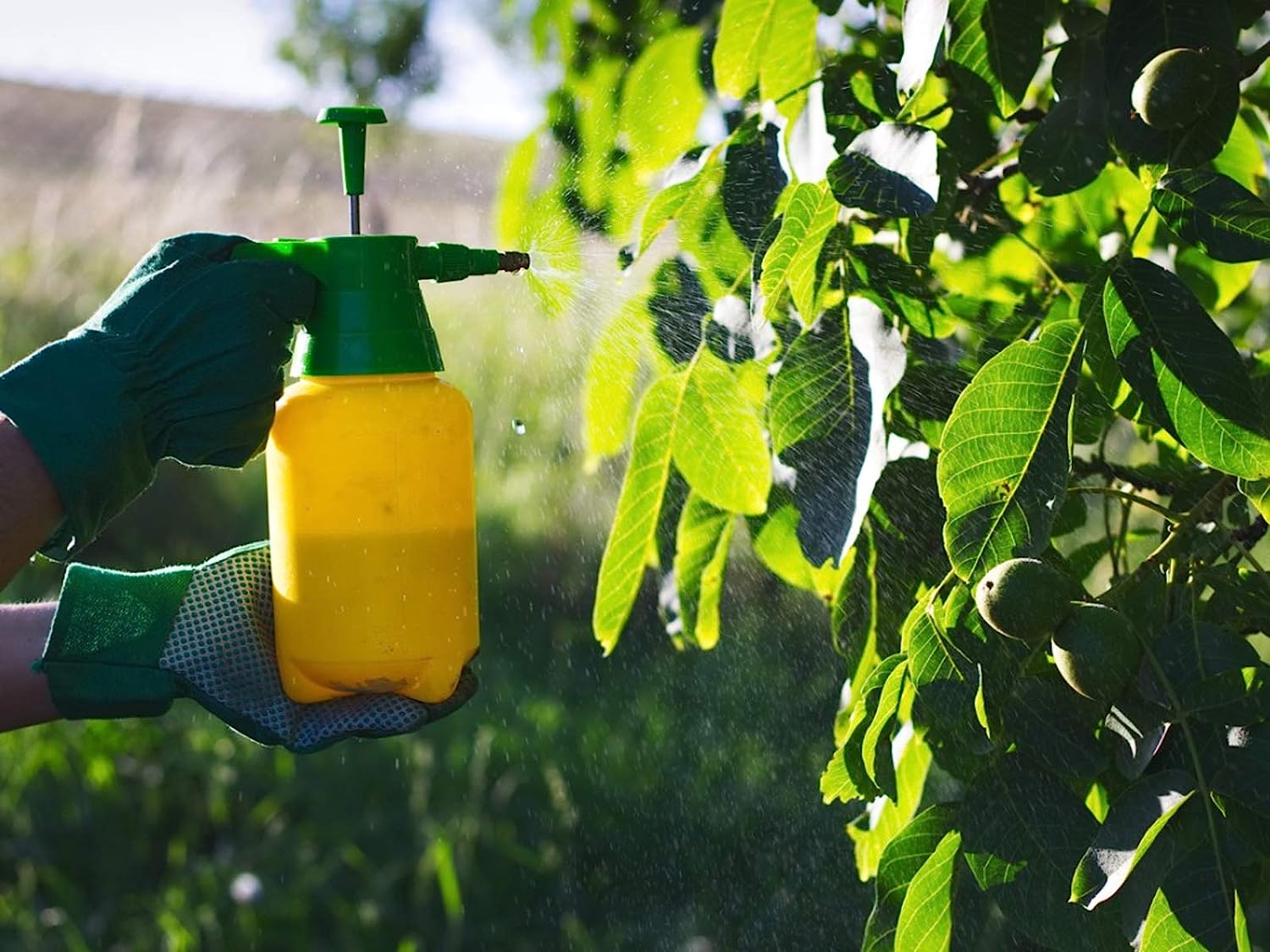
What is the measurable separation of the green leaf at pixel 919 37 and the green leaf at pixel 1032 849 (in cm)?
46

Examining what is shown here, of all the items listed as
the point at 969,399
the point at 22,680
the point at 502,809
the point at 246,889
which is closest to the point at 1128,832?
the point at 969,399

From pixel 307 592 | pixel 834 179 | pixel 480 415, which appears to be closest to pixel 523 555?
pixel 480 415

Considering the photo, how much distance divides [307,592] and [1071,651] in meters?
0.68

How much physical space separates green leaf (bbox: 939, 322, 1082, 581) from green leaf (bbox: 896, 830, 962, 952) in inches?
8.9

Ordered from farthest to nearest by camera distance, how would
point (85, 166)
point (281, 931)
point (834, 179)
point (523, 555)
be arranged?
point (85, 166) < point (523, 555) < point (281, 931) < point (834, 179)

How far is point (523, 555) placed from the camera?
17.4 feet

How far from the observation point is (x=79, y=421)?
1.32 m

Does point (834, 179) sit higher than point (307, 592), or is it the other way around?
point (834, 179)

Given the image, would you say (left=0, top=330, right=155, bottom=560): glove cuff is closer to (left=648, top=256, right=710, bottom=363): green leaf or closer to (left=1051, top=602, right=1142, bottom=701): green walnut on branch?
(left=648, top=256, right=710, bottom=363): green leaf

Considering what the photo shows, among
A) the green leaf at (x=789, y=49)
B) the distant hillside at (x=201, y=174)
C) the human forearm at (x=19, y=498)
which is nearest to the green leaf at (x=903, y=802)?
the green leaf at (x=789, y=49)

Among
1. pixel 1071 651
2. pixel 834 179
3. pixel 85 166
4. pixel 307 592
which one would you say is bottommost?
pixel 85 166

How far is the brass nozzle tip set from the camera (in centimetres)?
142

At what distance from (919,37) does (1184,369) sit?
28cm

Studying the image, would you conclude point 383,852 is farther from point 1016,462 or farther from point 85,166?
point 85,166
